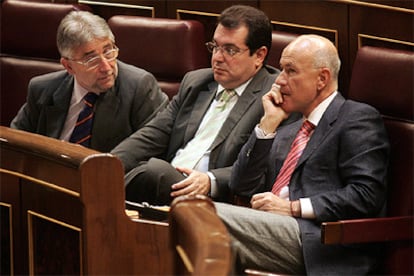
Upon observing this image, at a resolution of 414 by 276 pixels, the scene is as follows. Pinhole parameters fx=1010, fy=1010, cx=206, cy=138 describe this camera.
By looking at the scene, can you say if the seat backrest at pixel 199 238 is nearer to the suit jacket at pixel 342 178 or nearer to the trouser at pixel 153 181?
the suit jacket at pixel 342 178

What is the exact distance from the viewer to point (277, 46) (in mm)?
3320

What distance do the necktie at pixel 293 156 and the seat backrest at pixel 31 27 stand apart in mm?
1547

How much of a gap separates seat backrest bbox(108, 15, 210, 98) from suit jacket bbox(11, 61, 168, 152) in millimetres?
208

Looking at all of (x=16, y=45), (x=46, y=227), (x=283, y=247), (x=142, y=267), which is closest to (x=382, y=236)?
(x=283, y=247)

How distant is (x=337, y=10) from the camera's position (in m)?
3.44

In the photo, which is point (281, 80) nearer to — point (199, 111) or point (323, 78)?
point (323, 78)

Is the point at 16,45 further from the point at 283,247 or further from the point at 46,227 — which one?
the point at 283,247

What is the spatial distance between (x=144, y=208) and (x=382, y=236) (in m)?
0.63

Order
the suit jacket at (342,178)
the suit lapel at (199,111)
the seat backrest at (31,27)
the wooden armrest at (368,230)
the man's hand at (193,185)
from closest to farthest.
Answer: the wooden armrest at (368,230) < the suit jacket at (342,178) < the man's hand at (193,185) < the suit lapel at (199,111) < the seat backrest at (31,27)

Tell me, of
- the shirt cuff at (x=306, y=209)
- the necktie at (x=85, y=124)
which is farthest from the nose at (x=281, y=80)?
the necktie at (x=85, y=124)

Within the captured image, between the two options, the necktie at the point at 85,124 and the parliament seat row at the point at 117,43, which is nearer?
the necktie at the point at 85,124

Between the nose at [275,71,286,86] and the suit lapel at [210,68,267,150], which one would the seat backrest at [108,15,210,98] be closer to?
the suit lapel at [210,68,267,150]

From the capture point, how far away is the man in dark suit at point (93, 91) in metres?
3.28

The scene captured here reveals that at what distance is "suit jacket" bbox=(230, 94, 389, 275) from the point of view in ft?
8.49
